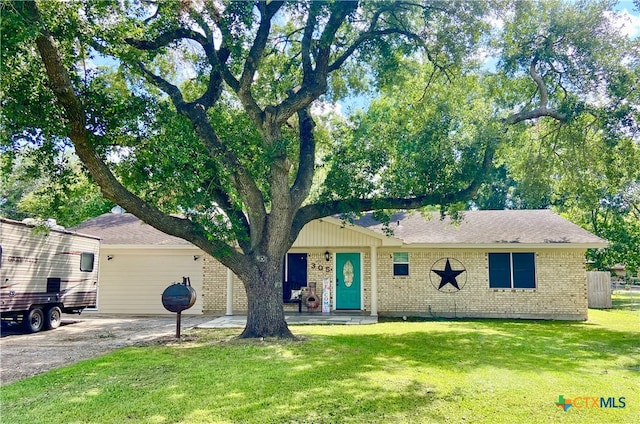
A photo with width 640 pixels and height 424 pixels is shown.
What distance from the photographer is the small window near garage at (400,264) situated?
623 inches

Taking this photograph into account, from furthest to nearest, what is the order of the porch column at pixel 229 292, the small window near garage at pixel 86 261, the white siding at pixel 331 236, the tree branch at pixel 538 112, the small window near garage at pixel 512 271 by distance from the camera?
the porch column at pixel 229 292 → the small window near garage at pixel 512 271 → the white siding at pixel 331 236 → the small window near garage at pixel 86 261 → the tree branch at pixel 538 112

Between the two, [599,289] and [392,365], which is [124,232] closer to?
[392,365]

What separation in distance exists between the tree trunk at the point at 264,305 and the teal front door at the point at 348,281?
5882 mm

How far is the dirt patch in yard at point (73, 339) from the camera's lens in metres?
7.97

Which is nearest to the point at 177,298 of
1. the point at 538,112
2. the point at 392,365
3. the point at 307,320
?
the point at 307,320

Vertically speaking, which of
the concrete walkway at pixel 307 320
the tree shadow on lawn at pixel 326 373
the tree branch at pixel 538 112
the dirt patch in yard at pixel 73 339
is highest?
the tree branch at pixel 538 112

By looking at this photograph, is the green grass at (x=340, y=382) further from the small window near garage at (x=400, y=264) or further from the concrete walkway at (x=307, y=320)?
the small window near garage at (x=400, y=264)

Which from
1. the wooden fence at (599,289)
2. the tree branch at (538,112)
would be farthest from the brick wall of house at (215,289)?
the wooden fence at (599,289)

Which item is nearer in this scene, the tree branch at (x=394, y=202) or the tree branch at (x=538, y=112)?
the tree branch at (x=394, y=202)

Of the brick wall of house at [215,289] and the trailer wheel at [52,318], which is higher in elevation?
the brick wall of house at [215,289]

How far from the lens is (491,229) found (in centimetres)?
1611

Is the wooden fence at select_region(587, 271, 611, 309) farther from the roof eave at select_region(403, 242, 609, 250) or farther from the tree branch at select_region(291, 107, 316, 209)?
the tree branch at select_region(291, 107, 316, 209)

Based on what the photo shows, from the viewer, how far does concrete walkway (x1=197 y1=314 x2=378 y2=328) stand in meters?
13.3

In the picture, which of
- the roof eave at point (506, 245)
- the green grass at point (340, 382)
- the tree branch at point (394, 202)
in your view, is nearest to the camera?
the green grass at point (340, 382)
